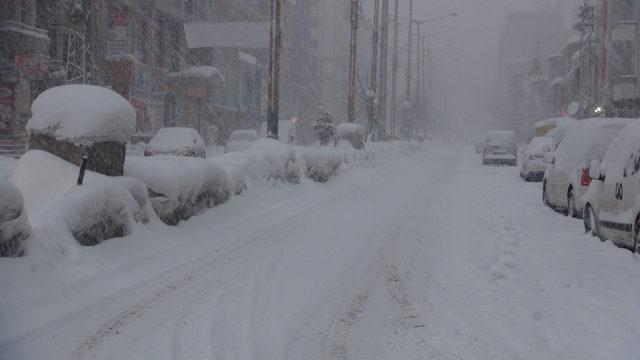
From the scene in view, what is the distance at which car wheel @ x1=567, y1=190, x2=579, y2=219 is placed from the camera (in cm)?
1300

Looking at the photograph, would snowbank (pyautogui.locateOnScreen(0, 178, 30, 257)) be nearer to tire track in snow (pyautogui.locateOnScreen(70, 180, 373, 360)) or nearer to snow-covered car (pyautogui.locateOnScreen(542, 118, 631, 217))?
tire track in snow (pyautogui.locateOnScreen(70, 180, 373, 360))

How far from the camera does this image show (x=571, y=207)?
43.4 feet

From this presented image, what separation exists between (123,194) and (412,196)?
931 centimetres

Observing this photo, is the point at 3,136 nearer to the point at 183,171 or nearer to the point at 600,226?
the point at 183,171

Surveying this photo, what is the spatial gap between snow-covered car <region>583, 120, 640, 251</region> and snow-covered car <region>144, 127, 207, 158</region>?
16028mm

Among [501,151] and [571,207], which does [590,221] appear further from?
[501,151]

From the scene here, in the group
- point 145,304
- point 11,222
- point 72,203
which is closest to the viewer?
point 145,304

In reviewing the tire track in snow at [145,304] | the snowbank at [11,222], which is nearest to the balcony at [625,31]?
the tire track in snow at [145,304]

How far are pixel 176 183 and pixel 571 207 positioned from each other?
24.3 feet

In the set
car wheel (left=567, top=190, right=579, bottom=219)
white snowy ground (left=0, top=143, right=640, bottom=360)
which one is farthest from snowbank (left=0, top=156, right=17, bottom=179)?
car wheel (left=567, top=190, right=579, bottom=219)

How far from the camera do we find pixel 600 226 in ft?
32.7

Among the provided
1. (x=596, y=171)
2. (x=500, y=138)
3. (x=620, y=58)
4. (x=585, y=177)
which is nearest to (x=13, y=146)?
(x=585, y=177)

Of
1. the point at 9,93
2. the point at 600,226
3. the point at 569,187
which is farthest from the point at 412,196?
the point at 9,93

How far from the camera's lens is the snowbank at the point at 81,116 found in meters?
8.64
